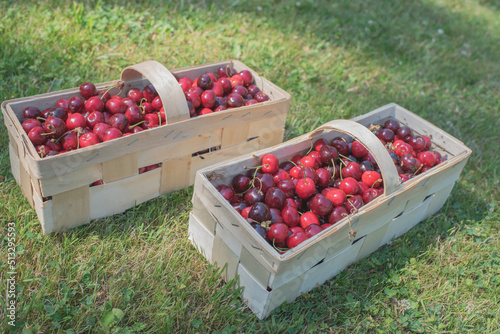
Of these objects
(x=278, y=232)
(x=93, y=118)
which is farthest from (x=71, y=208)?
(x=278, y=232)

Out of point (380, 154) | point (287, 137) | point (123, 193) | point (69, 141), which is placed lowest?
point (287, 137)

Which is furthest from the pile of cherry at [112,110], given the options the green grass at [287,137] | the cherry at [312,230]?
the cherry at [312,230]

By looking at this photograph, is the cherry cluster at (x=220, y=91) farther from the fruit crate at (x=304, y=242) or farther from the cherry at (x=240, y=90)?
the fruit crate at (x=304, y=242)

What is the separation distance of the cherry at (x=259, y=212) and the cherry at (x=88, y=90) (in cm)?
134

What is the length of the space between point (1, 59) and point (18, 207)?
5.82 feet

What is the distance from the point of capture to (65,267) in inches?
94.7

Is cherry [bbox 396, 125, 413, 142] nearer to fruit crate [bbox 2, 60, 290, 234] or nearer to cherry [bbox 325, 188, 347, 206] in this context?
fruit crate [bbox 2, 60, 290, 234]

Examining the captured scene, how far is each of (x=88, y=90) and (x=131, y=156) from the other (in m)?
0.60

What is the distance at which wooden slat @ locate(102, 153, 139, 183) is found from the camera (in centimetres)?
253

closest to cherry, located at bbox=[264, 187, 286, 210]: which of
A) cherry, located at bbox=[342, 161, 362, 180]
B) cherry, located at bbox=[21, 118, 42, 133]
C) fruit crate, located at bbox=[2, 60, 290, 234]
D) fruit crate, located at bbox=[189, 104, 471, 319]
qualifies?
fruit crate, located at bbox=[189, 104, 471, 319]

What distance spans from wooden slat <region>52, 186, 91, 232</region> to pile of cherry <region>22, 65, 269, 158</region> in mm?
249

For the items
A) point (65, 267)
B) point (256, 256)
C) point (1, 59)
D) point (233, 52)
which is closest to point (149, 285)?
point (65, 267)

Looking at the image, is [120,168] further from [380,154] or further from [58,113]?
[380,154]

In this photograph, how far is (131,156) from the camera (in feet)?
8.49
